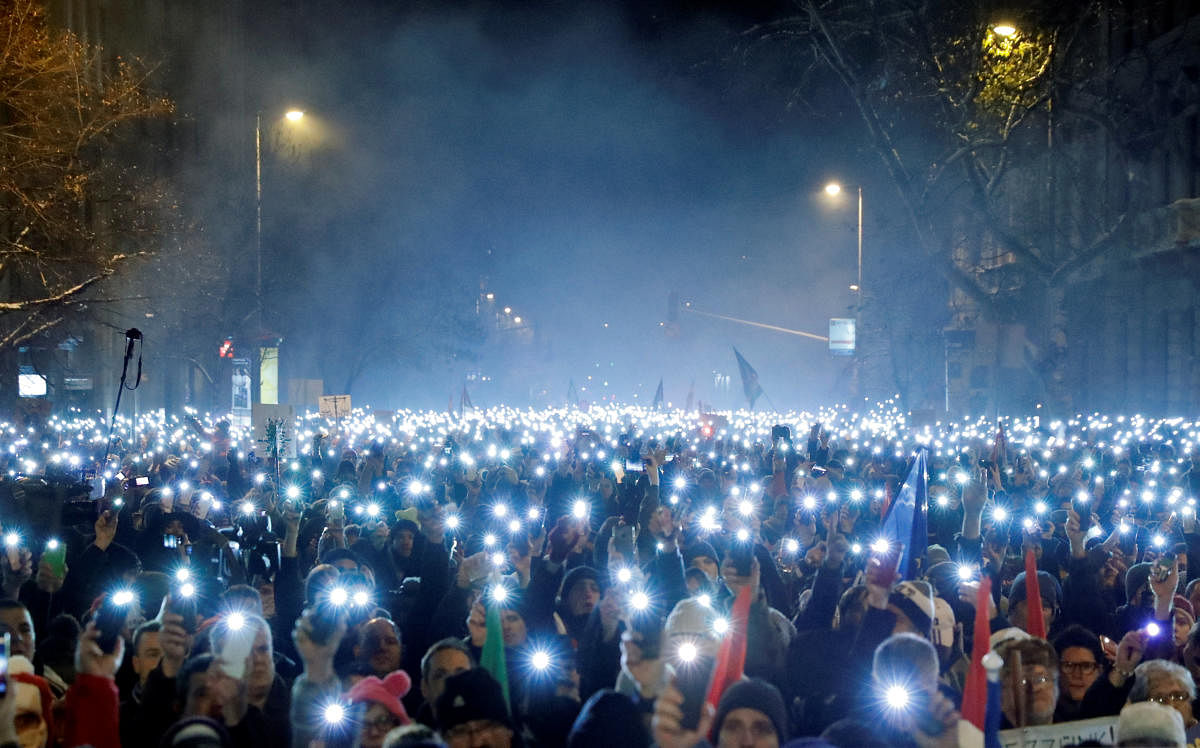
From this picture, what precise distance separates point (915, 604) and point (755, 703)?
2.02 meters

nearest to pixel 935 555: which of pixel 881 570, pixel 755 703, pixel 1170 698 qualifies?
pixel 881 570

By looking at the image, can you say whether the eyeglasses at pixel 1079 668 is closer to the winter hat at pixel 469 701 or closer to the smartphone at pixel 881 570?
the smartphone at pixel 881 570

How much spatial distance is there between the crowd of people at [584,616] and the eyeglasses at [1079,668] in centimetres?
1

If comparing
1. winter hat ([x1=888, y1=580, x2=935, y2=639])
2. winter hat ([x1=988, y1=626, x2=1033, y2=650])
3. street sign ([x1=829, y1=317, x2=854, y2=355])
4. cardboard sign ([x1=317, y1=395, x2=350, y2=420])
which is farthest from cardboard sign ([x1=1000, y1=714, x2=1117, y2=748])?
street sign ([x1=829, y1=317, x2=854, y2=355])

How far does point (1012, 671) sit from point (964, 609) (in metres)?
1.76

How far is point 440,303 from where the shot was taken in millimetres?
51062

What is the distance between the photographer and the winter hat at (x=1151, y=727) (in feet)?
14.3

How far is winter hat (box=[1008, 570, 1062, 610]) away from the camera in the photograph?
7.11m

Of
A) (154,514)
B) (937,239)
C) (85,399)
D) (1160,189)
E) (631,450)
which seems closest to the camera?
(154,514)

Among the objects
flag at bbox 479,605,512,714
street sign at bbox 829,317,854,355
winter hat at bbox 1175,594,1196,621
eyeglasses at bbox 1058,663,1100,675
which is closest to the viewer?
flag at bbox 479,605,512,714

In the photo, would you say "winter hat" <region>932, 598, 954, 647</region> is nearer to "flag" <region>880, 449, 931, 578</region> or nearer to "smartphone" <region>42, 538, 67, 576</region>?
"flag" <region>880, 449, 931, 578</region>

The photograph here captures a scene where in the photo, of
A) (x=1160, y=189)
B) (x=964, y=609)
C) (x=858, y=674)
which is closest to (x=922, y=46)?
(x=1160, y=189)

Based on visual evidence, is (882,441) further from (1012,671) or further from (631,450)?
(1012,671)

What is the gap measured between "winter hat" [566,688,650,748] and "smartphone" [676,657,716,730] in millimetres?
192
